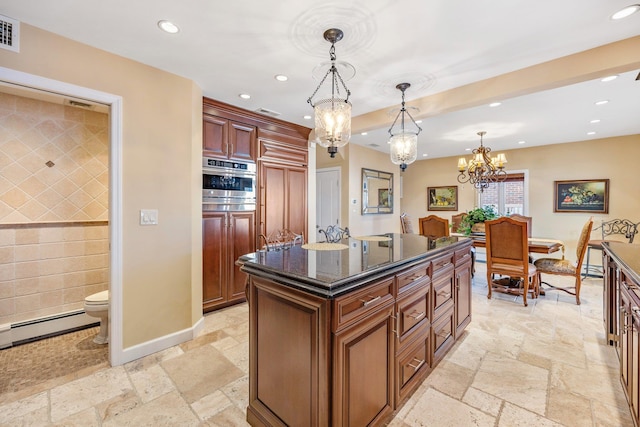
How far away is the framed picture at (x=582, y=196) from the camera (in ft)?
17.2

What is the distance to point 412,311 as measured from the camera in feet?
5.73

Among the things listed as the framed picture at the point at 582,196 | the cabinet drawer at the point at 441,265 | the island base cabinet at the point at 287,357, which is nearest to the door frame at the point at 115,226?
the island base cabinet at the point at 287,357

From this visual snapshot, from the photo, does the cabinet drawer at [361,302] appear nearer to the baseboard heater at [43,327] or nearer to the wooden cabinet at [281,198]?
the wooden cabinet at [281,198]

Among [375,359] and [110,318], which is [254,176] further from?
[375,359]

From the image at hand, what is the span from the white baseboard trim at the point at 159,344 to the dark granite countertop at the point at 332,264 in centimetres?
148

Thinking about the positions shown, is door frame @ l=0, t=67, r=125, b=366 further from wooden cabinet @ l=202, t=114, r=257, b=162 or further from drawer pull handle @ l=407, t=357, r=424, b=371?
drawer pull handle @ l=407, t=357, r=424, b=371

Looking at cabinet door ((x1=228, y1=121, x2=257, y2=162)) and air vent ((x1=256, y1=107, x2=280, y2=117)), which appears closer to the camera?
cabinet door ((x1=228, y1=121, x2=257, y2=162))

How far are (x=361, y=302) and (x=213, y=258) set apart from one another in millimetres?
2434

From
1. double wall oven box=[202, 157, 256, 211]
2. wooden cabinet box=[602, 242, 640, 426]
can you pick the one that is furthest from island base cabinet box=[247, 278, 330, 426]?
double wall oven box=[202, 157, 256, 211]

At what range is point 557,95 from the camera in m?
3.20

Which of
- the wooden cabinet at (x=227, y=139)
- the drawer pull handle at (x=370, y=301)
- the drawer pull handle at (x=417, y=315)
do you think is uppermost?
the wooden cabinet at (x=227, y=139)

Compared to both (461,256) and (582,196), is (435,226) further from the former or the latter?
(582,196)

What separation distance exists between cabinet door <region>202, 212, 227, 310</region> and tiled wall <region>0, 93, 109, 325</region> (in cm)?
105

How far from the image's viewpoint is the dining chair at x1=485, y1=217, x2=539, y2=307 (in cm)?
343
